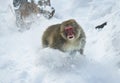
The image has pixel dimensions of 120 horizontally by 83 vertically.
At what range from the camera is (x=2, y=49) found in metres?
9.39

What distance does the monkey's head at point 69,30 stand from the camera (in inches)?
310

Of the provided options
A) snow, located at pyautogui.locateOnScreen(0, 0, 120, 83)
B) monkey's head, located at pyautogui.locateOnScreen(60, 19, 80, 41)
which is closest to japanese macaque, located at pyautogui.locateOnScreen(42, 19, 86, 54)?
monkey's head, located at pyautogui.locateOnScreen(60, 19, 80, 41)

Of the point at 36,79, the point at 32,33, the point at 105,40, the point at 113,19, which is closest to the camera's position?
the point at 36,79

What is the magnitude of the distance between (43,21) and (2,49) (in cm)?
172

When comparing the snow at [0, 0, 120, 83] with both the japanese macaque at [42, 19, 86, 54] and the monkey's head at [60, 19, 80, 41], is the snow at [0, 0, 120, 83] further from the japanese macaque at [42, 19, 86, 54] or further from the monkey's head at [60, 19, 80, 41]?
the monkey's head at [60, 19, 80, 41]

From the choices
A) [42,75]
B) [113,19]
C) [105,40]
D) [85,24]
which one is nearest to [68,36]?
[42,75]

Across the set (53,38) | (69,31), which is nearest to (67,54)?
(53,38)

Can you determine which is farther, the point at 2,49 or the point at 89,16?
the point at 89,16

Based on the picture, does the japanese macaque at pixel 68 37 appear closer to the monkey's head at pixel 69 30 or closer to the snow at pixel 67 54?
the monkey's head at pixel 69 30

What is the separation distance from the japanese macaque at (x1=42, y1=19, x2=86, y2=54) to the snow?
14cm

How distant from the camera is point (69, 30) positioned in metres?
7.84

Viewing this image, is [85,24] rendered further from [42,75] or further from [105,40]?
[42,75]

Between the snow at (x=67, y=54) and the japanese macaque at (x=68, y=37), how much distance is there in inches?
5.5

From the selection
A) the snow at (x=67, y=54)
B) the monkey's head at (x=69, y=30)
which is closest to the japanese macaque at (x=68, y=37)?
the monkey's head at (x=69, y=30)
